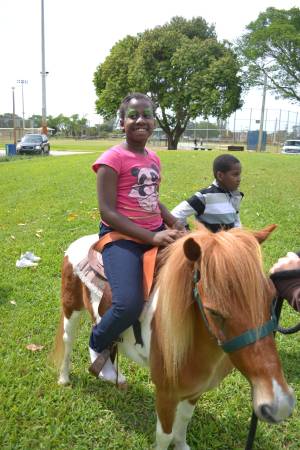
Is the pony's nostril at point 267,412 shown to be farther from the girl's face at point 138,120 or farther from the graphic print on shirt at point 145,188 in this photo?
the girl's face at point 138,120

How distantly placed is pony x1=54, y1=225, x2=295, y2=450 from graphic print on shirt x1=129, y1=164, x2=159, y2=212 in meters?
0.55

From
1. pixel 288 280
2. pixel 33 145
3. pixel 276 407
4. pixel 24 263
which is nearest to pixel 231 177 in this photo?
pixel 288 280

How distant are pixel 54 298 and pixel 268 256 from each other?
3.10 m

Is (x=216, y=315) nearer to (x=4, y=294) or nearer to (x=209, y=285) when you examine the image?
(x=209, y=285)

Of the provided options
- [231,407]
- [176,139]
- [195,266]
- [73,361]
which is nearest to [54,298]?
[73,361]

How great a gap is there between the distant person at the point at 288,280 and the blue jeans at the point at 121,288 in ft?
2.66

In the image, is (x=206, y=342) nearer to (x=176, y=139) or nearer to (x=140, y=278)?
(x=140, y=278)

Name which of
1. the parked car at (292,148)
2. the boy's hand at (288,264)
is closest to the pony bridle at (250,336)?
the boy's hand at (288,264)

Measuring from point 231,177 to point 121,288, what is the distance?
1.83 meters

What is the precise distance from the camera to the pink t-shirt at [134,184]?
2.63 meters

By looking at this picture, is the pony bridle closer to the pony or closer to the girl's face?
the pony

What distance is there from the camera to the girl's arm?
2.46 meters

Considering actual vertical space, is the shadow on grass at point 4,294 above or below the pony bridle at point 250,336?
below

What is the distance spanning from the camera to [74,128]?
8400cm
